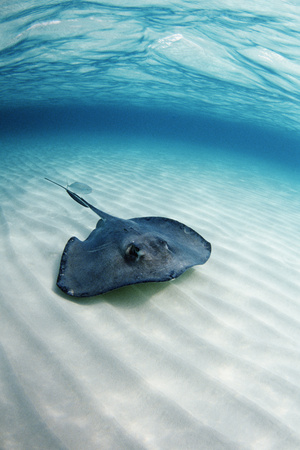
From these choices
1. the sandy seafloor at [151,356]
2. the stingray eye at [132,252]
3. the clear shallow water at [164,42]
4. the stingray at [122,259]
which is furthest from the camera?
the clear shallow water at [164,42]

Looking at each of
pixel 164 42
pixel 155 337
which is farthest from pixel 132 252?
pixel 164 42

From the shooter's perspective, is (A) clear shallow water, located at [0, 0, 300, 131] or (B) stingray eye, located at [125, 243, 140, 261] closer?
(B) stingray eye, located at [125, 243, 140, 261]

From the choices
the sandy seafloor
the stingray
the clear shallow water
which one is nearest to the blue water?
the sandy seafloor

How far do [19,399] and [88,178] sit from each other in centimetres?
739

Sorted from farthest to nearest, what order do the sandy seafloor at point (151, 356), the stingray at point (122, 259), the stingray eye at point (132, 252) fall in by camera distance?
the stingray eye at point (132, 252), the stingray at point (122, 259), the sandy seafloor at point (151, 356)

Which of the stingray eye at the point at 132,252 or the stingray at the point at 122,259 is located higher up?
the stingray eye at the point at 132,252

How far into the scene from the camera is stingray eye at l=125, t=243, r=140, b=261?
2.47m

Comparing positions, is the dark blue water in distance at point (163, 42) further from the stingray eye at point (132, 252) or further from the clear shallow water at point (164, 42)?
the stingray eye at point (132, 252)

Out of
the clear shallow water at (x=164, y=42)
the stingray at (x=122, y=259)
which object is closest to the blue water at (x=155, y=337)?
the stingray at (x=122, y=259)

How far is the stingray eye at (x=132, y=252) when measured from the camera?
2.47 meters

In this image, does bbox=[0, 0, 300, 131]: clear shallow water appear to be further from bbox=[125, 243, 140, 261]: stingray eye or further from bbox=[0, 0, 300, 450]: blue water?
bbox=[125, 243, 140, 261]: stingray eye

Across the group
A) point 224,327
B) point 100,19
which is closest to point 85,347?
point 224,327

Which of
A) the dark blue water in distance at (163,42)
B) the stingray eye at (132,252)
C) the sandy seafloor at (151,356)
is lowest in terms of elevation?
the sandy seafloor at (151,356)

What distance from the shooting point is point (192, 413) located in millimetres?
1737
